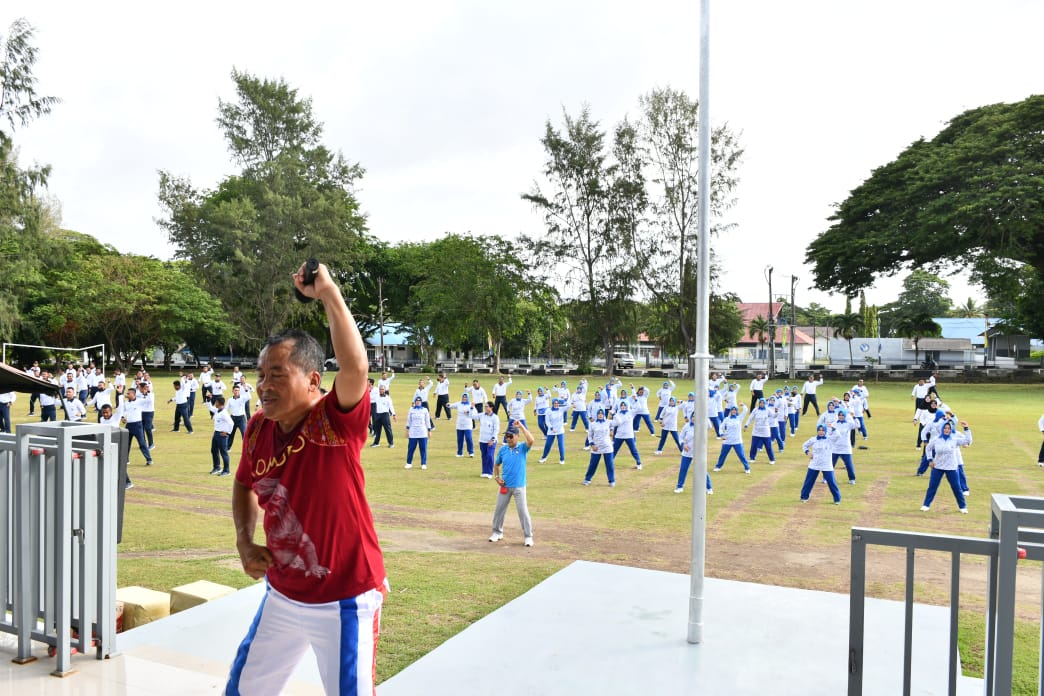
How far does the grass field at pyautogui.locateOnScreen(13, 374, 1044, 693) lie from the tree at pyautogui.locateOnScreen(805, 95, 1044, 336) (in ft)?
71.6

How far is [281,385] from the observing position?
2566mm

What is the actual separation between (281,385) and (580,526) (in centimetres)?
813

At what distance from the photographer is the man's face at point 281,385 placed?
8.36ft

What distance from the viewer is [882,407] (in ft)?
95.5

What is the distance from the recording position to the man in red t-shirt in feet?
8.26

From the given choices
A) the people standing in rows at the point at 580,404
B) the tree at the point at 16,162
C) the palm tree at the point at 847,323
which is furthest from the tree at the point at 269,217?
the palm tree at the point at 847,323

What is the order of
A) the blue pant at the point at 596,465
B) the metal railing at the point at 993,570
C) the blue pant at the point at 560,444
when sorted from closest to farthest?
the metal railing at the point at 993,570 → the blue pant at the point at 596,465 → the blue pant at the point at 560,444

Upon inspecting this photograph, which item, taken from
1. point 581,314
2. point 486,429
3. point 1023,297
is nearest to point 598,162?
point 581,314

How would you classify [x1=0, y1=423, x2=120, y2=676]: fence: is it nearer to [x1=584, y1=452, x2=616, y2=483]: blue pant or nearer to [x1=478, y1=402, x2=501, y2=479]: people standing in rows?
[x1=584, y1=452, x2=616, y2=483]: blue pant

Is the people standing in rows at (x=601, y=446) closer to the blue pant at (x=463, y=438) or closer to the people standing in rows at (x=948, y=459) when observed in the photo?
the blue pant at (x=463, y=438)

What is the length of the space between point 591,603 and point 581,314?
4058 cm

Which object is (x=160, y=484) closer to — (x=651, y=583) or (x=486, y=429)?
(x=486, y=429)

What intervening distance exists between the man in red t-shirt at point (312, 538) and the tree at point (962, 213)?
39.5 meters

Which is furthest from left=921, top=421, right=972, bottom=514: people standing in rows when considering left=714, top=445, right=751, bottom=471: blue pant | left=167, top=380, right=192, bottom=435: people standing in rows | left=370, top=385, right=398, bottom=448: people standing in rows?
left=167, top=380, right=192, bottom=435: people standing in rows
